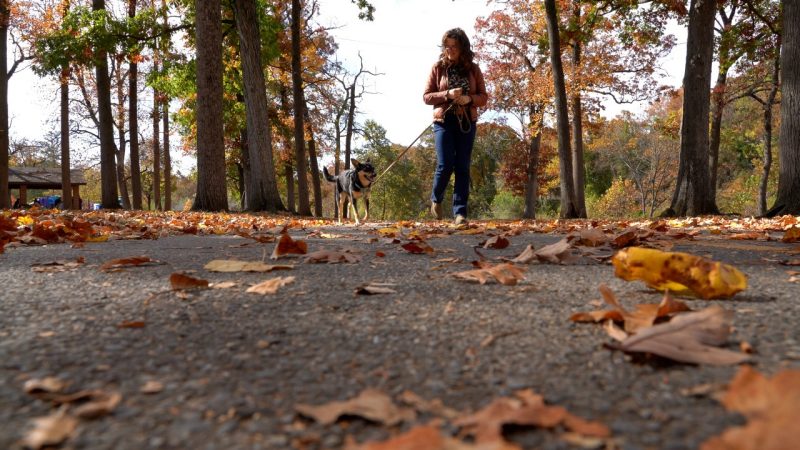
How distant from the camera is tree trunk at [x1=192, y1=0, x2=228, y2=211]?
10117mm

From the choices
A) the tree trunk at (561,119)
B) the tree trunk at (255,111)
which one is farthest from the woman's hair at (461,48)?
the tree trunk at (561,119)

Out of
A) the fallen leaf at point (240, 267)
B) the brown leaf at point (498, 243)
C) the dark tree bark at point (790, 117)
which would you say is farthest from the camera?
the dark tree bark at point (790, 117)

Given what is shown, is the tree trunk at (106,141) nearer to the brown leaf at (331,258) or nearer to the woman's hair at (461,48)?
the woman's hair at (461,48)

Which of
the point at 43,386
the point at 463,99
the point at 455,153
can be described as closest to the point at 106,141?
the point at 455,153

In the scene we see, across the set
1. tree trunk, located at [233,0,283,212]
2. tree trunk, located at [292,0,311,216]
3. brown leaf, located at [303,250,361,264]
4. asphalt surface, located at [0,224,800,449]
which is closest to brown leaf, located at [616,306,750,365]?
asphalt surface, located at [0,224,800,449]

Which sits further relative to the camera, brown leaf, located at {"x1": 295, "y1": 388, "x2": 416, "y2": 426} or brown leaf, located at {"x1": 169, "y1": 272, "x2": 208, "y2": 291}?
brown leaf, located at {"x1": 169, "y1": 272, "x2": 208, "y2": 291}

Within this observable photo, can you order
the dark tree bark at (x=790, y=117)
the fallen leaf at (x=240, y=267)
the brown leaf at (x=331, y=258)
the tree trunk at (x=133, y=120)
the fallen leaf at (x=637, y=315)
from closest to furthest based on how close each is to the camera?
the fallen leaf at (x=637, y=315) → the fallen leaf at (x=240, y=267) → the brown leaf at (x=331, y=258) → the dark tree bark at (x=790, y=117) → the tree trunk at (x=133, y=120)

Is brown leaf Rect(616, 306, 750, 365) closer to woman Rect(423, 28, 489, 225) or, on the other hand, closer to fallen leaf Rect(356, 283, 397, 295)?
fallen leaf Rect(356, 283, 397, 295)

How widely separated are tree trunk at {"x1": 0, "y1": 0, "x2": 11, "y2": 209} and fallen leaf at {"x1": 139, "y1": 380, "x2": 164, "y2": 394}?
16076mm

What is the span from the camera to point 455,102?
5.51 metres

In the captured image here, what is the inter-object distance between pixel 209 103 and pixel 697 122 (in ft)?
32.2

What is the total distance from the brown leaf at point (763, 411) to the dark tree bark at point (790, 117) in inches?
345

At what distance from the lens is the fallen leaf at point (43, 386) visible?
0.94 m

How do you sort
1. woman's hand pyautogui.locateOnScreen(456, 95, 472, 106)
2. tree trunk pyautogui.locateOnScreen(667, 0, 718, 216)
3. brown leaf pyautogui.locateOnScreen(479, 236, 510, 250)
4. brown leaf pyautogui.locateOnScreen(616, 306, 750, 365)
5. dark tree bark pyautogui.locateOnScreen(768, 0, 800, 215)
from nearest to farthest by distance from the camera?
1. brown leaf pyautogui.locateOnScreen(616, 306, 750, 365)
2. brown leaf pyautogui.locateOnScreen(479, 236, 510, 250)
3. woman's hand pyautogui.locateOnScreen(456, 95, 472, 106)
4. dark tree bark pyautogui.locateOnScreen(768, 0, 800, 215)
5. tree trunk pyautogui.locateOnScreen(667, 0, 718, 216)
